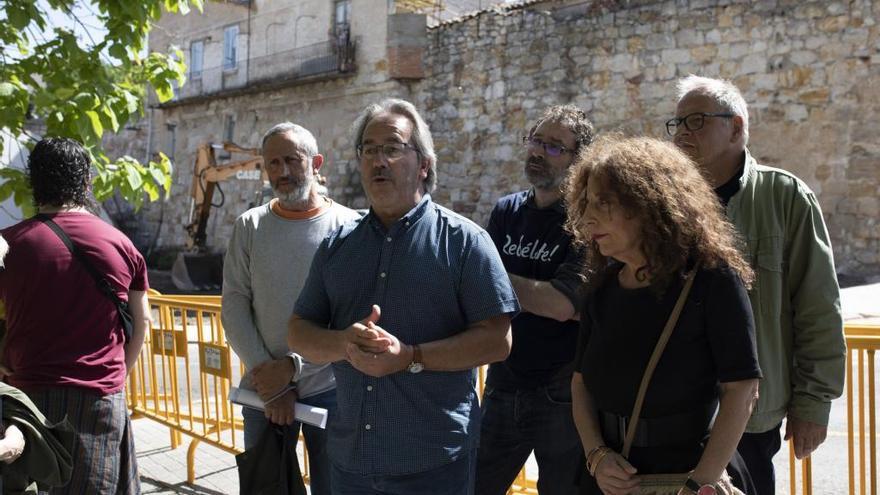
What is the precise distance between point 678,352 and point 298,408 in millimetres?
1668

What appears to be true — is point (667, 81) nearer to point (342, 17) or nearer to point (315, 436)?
point (342, 17)

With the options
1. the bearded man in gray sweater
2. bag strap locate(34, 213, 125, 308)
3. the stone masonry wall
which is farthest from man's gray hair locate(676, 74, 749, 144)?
the stone masonry wall

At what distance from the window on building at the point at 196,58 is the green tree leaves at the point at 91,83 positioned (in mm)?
19800

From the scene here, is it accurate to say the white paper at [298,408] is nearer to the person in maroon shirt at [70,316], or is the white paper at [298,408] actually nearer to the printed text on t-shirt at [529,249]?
the person in maroon shirt at [70,316]

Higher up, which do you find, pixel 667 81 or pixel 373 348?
pixel 667 81

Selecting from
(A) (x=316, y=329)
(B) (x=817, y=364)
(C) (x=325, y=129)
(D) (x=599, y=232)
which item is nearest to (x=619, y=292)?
(D) (x=599, y=232)

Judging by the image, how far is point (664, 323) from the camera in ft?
7.44

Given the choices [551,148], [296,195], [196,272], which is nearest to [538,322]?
[551,148]

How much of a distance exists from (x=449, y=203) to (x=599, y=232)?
14167 mm

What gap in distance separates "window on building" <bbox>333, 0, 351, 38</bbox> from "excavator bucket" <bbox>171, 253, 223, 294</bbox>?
20.7 feet

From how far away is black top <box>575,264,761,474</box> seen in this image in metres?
2.20

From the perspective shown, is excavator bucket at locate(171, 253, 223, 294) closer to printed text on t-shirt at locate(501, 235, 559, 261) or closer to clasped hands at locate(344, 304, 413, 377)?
printed text on t-shirt at locate(501, 235, 559, 261)

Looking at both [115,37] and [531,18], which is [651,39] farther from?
[115,37]

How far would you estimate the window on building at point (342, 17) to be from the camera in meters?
19.1
